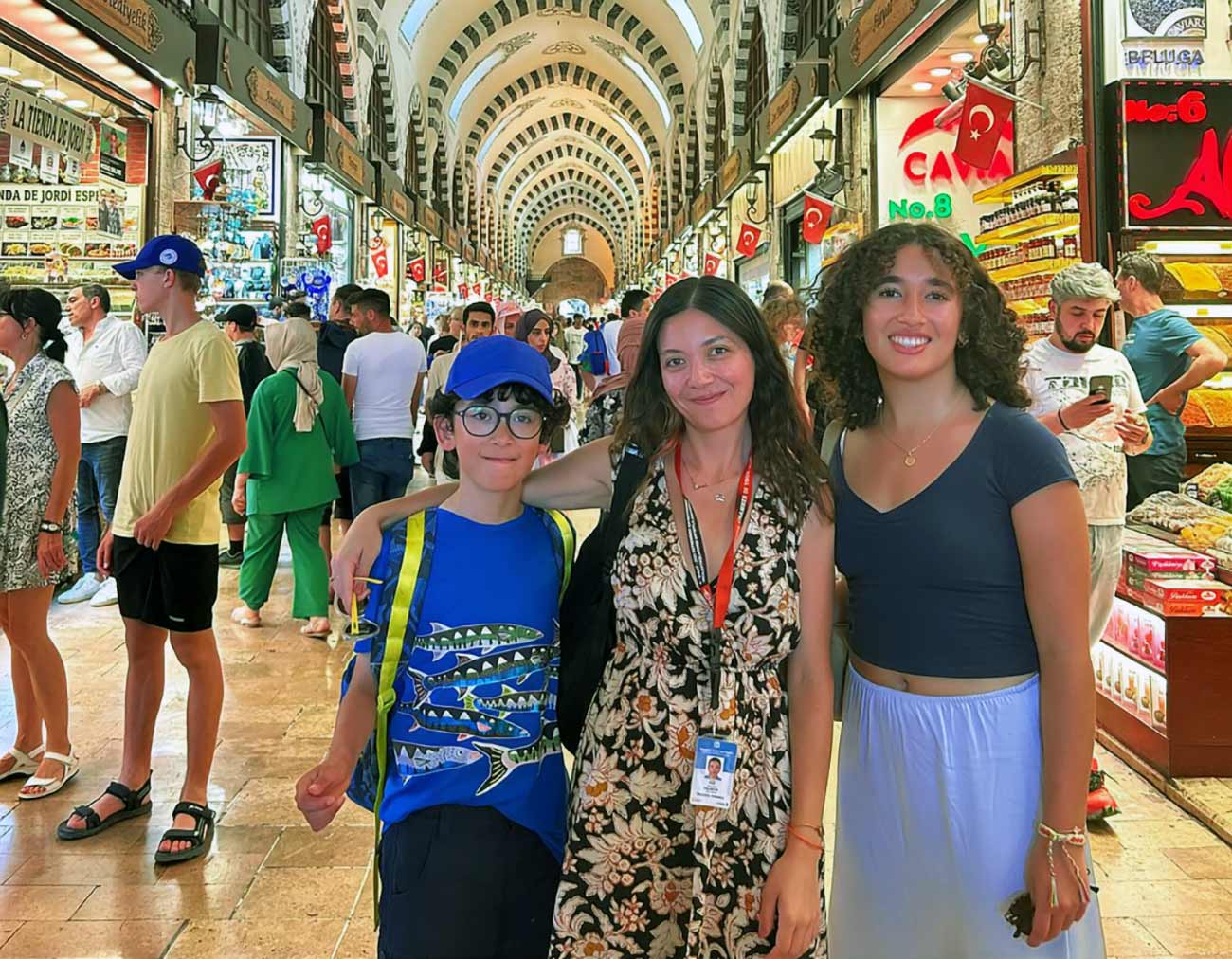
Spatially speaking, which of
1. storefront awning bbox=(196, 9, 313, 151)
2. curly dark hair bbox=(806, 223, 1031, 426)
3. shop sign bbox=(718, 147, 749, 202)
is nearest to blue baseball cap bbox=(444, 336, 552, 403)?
curly dark hair bbox=(806, 223, 1031, 426)

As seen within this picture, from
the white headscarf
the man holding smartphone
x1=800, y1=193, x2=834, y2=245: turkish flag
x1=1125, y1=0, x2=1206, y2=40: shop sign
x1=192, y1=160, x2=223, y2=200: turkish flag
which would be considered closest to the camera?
the man holding smartphone

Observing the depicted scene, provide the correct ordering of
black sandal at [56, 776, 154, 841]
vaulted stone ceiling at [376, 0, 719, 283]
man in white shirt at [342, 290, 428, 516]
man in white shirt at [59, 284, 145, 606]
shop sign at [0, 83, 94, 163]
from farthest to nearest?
1. vaulted stone ceiling at [376, 0, 719, 283]
2. shop sign at [0, 83, 94, 163]
3. man in white shirt at [59, 284, 145, 606]
4. man in white shirt at [342, 290, 428, 516]
5. black sandal at [56, 776, 154, 841]

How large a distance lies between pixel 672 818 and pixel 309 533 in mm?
3855

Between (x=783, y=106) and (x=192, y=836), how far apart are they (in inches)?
419

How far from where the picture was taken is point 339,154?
42.8 feet

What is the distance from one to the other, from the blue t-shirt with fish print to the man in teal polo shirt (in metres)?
3.95

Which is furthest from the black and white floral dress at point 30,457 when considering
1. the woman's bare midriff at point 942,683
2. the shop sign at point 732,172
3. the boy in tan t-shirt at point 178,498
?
the shop sign at point 732,172

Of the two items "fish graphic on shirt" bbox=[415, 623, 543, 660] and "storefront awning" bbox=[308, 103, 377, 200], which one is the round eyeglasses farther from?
"storefront awning" bbox=[308, 103, 377, 200]

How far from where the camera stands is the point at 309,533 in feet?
15.9

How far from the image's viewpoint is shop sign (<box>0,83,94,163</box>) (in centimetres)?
618

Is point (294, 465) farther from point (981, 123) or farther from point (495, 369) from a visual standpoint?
point (981, 123)

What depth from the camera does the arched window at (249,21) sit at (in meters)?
9.67

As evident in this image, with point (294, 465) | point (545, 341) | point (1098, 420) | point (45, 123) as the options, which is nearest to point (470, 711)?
point (1098, 420)

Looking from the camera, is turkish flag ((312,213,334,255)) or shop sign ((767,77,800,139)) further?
turkish flag ((312,213,334,255))
